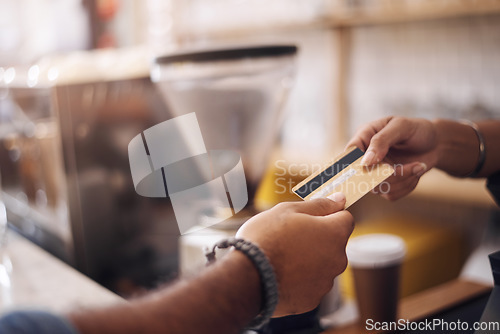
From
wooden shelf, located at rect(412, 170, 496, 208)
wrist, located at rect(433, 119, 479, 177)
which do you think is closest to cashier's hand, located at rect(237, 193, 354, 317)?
wrist, located at rect(433, 119, 479, 177)

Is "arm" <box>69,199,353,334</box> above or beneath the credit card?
beneath

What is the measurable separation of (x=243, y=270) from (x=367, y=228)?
121cm

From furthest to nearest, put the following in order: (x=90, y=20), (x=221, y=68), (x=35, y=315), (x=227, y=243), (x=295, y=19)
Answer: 1. (x=90, y=20)
2. (x=295, y=19)
3. (x=221, y=68)
4. (x=227, y=243)
5. (x=35, y=315)

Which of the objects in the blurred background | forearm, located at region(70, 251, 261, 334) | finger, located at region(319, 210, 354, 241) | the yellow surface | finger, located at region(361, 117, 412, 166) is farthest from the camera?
the blurred background

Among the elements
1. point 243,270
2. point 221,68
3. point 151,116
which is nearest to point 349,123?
point 151,116

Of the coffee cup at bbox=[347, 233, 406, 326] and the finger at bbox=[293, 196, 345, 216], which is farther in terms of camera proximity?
the coffee cup at bbox=[347, 233, 406, 326]

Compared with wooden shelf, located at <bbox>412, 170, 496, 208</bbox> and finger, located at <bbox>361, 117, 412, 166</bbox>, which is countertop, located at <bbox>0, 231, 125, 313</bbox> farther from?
wooden shelf, located at <bbox>412, 170, 496, 208</bbox>

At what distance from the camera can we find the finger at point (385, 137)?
2.21ft

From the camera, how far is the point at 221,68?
3.84 feet


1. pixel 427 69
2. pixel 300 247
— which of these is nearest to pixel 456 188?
pixel 427 69

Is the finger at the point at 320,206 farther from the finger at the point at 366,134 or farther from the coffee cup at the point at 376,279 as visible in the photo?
the coffee cup at the point at 376,279

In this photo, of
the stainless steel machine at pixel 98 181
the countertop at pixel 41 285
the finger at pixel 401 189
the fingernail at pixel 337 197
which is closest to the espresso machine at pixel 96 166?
the stainless steel machine at pixel 98 181

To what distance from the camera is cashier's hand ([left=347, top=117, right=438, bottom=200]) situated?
0.72 meters

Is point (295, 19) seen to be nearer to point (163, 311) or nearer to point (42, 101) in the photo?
point (42, 101)
